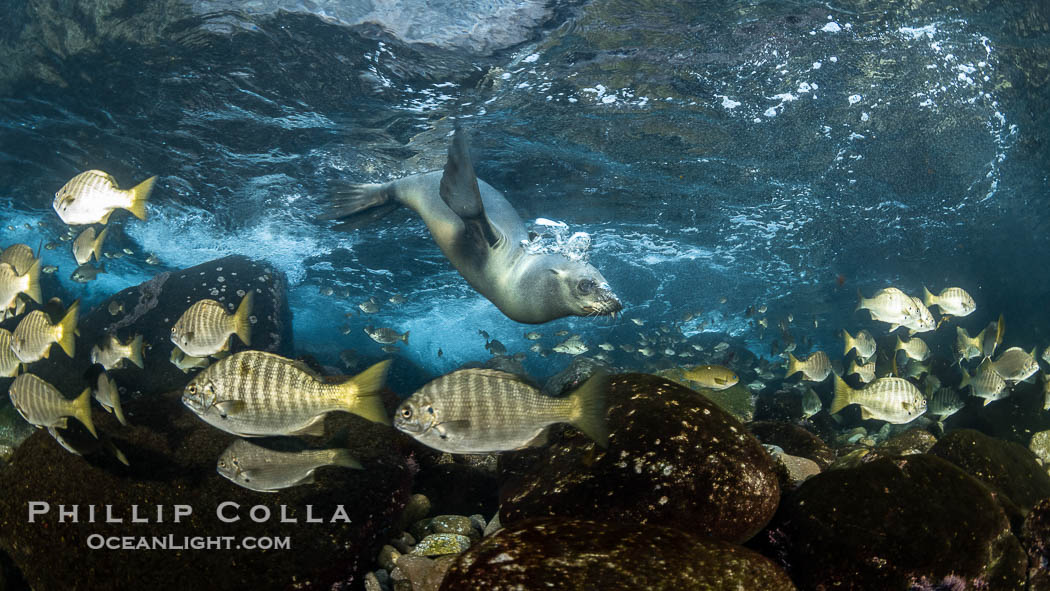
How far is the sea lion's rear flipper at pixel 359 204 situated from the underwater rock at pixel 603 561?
6992 millimetres

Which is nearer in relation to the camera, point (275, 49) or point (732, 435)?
point (732, 435)

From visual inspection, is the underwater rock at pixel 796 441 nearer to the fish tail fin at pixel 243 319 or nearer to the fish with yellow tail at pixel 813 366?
the fish with yellow tail at pixel 813 366

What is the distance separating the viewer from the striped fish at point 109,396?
4.26 m

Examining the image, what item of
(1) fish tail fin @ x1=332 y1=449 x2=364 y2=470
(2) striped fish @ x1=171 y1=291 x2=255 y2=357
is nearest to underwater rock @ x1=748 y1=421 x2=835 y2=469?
(1) fish tail fin @ x1=332 y1=449 x2=364 y2=470

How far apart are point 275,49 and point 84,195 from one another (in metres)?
→ 6.04

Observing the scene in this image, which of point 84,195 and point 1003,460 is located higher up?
point 84,195

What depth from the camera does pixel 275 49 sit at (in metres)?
9.77

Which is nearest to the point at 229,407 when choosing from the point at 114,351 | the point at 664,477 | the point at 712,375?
the point at 664,477

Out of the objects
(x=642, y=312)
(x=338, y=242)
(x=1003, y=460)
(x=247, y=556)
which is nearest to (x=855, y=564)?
(x=1003, y=460)

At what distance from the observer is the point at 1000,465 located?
5.00 metres

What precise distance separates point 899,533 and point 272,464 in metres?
4.42

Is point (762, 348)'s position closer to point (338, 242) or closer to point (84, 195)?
point (338, 242)

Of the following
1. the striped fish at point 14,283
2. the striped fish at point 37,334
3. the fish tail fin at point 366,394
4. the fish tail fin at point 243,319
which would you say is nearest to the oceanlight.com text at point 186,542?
the fish tail fin at point 366,394

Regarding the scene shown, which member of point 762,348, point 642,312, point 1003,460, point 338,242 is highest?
point 1003,460
